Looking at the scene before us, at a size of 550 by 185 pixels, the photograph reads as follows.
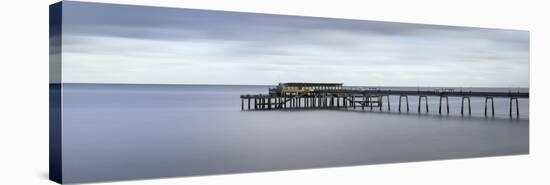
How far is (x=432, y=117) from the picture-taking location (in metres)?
21.7

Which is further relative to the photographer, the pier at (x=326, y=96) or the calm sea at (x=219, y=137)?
the pier at (x=326, y=96)

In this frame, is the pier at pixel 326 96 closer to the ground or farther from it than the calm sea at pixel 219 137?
farther from it

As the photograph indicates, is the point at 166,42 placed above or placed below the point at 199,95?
above

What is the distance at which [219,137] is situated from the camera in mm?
15781

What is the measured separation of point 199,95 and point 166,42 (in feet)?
6.78

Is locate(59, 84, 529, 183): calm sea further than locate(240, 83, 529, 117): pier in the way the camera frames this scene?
No

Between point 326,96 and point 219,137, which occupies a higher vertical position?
point 326,96

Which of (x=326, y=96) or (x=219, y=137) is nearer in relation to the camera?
(x=219, y=137)

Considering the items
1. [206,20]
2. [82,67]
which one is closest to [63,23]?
[82,67]

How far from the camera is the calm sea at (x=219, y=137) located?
13.6 m

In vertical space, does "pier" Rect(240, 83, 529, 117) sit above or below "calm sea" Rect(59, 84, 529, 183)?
above

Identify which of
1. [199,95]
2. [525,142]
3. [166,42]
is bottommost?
[525,142]

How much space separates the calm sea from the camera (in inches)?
537

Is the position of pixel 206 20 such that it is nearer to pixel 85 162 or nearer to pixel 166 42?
pixel 166 42
